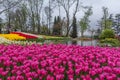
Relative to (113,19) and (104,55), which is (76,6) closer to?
(113,19)

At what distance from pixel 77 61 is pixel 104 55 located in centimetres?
139

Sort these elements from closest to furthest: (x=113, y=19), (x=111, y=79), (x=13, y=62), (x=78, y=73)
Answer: (x=111, y=79), (x=78, y=73), (x=13, y=62), (x=113, y=19)

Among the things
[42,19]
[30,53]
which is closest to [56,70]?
[30,53]

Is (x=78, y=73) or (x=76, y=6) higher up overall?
(x=76, y=6)

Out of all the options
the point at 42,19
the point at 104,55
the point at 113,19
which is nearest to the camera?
the point at 104,55

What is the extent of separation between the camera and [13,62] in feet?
21.4

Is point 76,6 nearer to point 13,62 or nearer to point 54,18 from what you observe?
point 54,18

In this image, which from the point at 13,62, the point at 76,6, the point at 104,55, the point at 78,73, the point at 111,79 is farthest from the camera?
the point at 76,6

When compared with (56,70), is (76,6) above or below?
above

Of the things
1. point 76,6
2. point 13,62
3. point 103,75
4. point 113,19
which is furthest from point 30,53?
point 113,19

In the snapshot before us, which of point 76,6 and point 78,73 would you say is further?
point 76,6

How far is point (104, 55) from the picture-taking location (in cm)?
776

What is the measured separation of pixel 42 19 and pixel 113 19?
20.0m

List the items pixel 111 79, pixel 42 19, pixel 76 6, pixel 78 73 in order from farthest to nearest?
pixel 42 19, pixel 76 6, pixel 78 73, pixel 111 79
